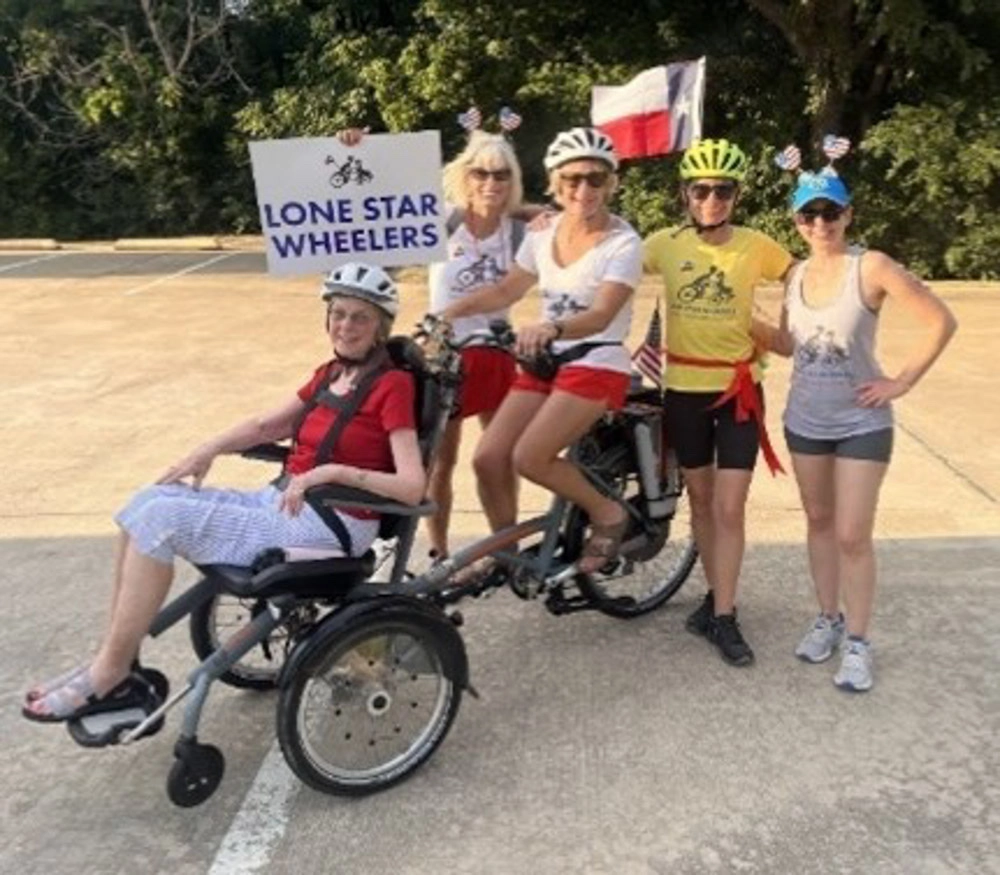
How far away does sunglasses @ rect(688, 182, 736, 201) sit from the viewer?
3.64m

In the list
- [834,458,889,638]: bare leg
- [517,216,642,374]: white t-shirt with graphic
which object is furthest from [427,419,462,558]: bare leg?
[834,458,889,638]: bare leg

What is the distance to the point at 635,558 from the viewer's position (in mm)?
4199

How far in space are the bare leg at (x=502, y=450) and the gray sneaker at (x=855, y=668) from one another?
128cm

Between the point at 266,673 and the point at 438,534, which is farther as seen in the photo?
the point at 438,534

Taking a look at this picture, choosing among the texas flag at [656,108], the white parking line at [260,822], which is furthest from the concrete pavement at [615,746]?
the texas flag at [656,108]

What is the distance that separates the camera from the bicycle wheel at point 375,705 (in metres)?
3.06

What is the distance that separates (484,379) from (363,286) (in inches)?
43.3

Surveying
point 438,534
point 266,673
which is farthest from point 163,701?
point 438,534

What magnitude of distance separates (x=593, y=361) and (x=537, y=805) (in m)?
1.43

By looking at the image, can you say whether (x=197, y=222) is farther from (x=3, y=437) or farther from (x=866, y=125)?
(x=3, y=437)

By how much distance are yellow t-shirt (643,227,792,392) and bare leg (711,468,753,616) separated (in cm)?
33

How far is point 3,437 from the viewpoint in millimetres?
6957

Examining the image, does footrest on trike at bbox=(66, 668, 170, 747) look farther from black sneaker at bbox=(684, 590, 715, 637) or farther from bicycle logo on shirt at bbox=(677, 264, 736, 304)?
bicycle logo on shirt at bbox=(677, 264, 736, 304)

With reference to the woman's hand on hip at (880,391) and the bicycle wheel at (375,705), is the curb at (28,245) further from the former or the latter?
the woman's hand on hip at (880,391)
